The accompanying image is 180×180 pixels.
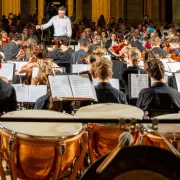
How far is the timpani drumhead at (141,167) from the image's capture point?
2.29 meters

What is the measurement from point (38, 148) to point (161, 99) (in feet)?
Result: 7.97

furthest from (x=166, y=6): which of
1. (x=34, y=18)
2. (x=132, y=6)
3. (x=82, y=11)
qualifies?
(x=34, y=18)

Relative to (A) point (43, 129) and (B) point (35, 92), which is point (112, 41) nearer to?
(B) point (35, 92)

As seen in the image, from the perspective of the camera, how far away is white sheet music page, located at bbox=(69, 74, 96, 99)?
5617 mm

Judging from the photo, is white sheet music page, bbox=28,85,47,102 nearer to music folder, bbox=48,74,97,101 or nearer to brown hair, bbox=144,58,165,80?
music folder, bbox=48,74,97,101

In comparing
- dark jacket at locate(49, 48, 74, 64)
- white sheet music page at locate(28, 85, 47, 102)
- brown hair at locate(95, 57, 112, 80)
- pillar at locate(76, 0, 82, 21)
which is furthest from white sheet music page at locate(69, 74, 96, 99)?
pillar at locate(76, 0, 82, 21)

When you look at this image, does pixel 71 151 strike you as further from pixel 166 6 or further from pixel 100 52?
pixel 166 6

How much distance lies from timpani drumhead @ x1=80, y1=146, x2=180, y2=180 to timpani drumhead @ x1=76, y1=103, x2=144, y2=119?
204 centimetres

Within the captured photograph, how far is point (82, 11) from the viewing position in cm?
3612

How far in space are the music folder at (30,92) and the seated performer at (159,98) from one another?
4.30 feet

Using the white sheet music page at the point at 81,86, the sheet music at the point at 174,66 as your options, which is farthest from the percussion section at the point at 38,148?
the sheet music at the point at 174,66

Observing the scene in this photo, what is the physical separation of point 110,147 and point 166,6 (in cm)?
2787

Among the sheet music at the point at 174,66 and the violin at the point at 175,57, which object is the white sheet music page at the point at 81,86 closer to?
the sheet music at the point at 174,66

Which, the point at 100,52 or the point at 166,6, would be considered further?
the point at 166,6
